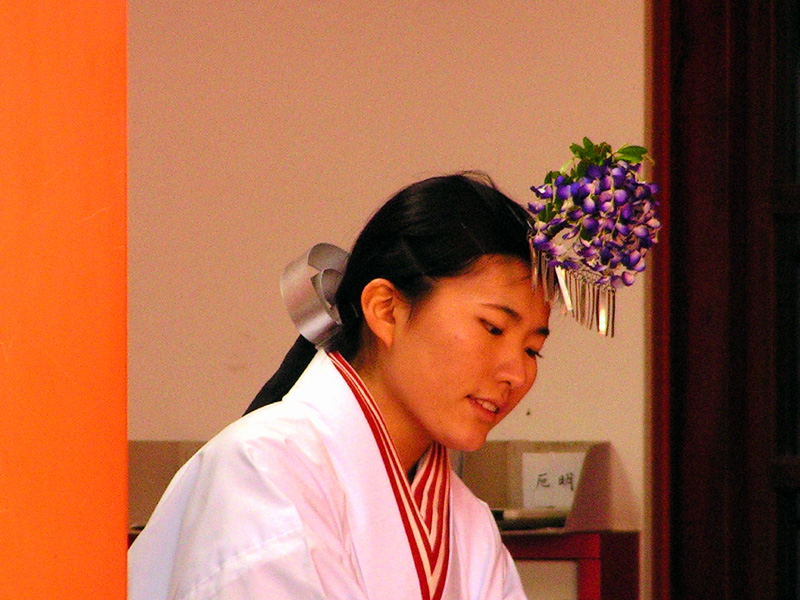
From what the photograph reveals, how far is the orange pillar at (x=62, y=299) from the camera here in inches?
19.7

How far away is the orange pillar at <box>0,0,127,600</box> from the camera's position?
0.50 metres

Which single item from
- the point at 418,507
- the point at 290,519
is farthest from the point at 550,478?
the point at 290,519

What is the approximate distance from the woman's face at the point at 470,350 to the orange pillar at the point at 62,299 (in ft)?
2.66

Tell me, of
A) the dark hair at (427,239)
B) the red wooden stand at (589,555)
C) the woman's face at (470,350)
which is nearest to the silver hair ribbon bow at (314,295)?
A: the dark hair at (427,239)

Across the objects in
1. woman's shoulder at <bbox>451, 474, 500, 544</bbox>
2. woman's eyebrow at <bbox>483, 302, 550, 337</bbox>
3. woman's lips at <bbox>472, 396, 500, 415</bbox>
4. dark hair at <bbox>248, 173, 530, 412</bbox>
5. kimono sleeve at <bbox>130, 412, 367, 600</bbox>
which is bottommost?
woman's shoulder at <bbox>451, 474, 500, 544</bbox>

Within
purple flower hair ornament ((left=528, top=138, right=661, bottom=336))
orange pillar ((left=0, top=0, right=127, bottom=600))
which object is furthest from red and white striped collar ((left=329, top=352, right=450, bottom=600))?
orange pillar ((left=0, top=0, right=127, bottom=600))

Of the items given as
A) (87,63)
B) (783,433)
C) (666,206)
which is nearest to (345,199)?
(666,206)

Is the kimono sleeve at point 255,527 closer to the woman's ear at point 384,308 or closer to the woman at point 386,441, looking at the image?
the woman at point 386,441

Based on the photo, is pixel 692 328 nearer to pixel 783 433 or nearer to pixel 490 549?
pixel 783 433

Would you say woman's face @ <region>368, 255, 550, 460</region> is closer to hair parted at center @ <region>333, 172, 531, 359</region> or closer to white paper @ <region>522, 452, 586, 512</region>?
hair parted at center @ <region>333, 172, 531, 359</region>

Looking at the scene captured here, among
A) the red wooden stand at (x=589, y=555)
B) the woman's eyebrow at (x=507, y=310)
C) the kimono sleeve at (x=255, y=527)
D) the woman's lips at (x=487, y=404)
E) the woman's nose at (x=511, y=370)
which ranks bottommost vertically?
the red wooden stand at (x=589, y=555)

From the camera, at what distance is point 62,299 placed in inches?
20.9

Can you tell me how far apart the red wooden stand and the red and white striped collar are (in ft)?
→ 1.98

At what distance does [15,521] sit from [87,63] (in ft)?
0.72
